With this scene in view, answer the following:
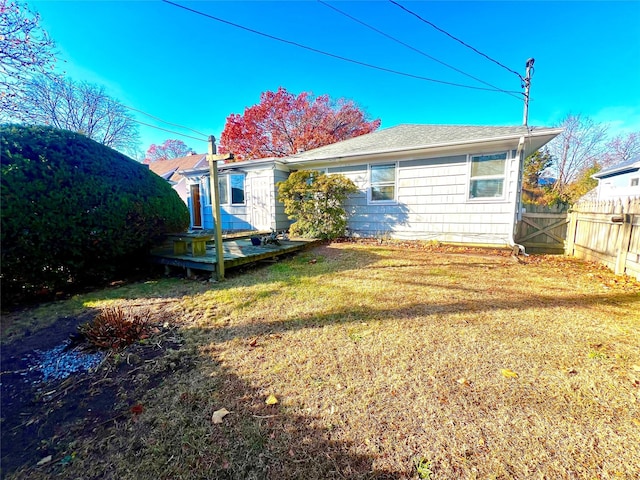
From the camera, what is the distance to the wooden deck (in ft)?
16.7

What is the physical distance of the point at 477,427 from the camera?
1610 millimetres

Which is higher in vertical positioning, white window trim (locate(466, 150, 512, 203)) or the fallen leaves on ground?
white window trim (locate(466, 150, 512, 203))

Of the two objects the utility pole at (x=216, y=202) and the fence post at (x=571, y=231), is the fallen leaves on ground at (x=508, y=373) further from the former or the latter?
the fence post at (x=571, y=231)

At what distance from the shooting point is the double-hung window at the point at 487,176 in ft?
22.6

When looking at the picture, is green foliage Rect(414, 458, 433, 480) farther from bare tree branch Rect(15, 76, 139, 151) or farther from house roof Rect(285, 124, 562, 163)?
bare tree branch Rect(15, 76, 139, 151)

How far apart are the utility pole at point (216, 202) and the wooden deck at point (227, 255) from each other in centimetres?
14

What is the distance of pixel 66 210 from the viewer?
4.07 meters

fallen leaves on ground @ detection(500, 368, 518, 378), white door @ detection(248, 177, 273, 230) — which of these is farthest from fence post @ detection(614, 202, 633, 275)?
white door @ detection(248, 177, 273, 230)

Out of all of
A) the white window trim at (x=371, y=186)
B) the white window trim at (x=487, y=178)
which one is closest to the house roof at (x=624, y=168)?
the white window trim at (x=487, y=178)

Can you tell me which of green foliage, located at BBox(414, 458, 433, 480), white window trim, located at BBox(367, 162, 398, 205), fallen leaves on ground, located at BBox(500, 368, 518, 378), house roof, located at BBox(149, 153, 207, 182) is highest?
house roof, located at BBox(149, 153, 207, 182)

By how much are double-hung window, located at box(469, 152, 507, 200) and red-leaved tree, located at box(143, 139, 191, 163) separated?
115 ft

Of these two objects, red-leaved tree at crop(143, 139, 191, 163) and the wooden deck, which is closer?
the wooden deck

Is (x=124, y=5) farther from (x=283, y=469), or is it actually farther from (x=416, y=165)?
(x=283, y=469)

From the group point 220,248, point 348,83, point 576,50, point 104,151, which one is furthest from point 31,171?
point 348,83
